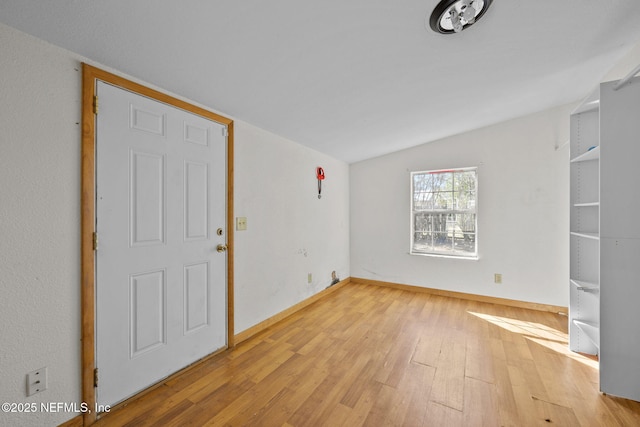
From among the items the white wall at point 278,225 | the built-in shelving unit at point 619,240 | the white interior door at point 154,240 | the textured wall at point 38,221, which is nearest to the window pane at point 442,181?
the white wall at point 278,225

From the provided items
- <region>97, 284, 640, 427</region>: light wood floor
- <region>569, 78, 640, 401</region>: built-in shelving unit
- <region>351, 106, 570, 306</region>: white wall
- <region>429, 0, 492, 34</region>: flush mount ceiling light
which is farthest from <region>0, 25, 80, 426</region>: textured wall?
<region>351, 106, 570, 306</region>: white wall

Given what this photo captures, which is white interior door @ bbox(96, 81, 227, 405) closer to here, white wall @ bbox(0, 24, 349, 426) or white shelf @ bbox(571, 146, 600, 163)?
white wall @ bbox(0, 24, 349, 426)

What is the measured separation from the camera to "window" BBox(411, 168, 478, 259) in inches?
143

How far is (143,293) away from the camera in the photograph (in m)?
1.69

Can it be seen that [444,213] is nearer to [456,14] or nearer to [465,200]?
[465,200]

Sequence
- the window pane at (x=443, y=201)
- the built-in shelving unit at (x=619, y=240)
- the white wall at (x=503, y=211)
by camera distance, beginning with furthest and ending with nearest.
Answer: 1. the window pane at (x=443, y=201)
2. the white wall at (x=503, y=211)
3. the built-in shelving unit at (x=619, y=240)

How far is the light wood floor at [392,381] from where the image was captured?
1.50m

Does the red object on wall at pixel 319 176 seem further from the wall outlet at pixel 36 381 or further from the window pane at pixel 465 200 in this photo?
the wall outlet at pixel 36 381

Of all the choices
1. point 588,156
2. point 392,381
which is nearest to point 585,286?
point 588,156

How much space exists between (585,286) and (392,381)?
175 centimetres

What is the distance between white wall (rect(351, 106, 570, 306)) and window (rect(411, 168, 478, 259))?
0.10 m

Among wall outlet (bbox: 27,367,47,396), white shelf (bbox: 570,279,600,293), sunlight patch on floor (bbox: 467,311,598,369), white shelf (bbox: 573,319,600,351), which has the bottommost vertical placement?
sunlight patch on floor (bbox: 467,311,598,369)

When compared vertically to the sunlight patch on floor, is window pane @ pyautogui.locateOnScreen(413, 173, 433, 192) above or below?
above

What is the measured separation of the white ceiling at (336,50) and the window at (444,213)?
4.00 ft
